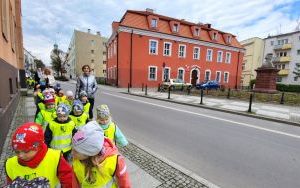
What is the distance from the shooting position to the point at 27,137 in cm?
149

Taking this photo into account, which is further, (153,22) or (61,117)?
(153,22)

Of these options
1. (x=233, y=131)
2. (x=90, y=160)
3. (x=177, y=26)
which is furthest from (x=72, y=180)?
(x=177, y=26)

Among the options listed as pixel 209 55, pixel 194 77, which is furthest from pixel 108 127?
pixel 209 55

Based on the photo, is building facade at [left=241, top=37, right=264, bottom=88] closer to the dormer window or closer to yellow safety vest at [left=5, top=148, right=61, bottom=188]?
the dormer window

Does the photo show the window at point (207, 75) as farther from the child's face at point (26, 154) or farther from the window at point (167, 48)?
the child's face at point (26, 154)

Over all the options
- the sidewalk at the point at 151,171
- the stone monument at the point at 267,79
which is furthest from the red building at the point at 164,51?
the sidewalk at the point at 151,171

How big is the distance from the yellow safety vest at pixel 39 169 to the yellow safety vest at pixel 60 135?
132 cm

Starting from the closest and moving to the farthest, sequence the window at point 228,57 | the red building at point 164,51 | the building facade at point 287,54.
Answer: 1. the red building at point 164,51
2. the window at point 228,57
3. the building facade at point 287,54

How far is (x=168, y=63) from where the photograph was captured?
31.7 metres

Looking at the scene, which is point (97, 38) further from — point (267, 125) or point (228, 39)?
point (267, 125)

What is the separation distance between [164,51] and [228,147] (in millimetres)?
27010

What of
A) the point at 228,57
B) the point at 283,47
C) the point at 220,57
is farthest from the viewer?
the point at 283,47

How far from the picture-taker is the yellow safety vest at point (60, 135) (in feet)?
9.65

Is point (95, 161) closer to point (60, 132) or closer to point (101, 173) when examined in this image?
point (101, 173)
